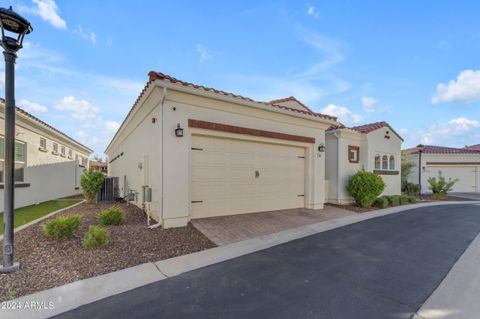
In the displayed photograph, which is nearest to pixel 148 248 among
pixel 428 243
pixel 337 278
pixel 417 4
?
pixel 337 278

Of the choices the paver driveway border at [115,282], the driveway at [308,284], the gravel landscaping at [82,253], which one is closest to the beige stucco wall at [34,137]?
the gravel landscaping at [82,253]

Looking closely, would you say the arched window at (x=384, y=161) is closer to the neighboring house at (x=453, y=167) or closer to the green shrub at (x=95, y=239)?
the neighboring house at (x=453, y=167)

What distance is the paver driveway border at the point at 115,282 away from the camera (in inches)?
111

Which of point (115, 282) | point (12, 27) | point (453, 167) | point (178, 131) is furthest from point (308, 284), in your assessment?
point (453, 167)

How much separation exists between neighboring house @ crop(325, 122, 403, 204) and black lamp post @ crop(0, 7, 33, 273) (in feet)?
35.7

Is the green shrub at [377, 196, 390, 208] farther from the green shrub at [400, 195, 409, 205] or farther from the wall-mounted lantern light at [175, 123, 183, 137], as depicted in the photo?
the wall-mounted lantern light at [175, 123, 183, 137]

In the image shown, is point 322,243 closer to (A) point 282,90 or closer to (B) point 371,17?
(B) point 371,17

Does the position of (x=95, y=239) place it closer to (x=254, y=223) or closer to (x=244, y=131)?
(x=254, y=223)

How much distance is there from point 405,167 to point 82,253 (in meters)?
20.1

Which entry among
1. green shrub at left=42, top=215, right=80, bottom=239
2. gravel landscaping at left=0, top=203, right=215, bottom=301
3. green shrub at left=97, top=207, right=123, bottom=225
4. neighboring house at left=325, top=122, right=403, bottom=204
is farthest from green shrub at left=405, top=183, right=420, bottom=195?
green shrub at left=42, top=215, right=80, bottom=239

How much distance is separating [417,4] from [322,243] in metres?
9.18

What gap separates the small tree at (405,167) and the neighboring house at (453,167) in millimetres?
1042

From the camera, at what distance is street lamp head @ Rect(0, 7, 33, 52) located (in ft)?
11.5

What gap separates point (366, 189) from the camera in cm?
1038
